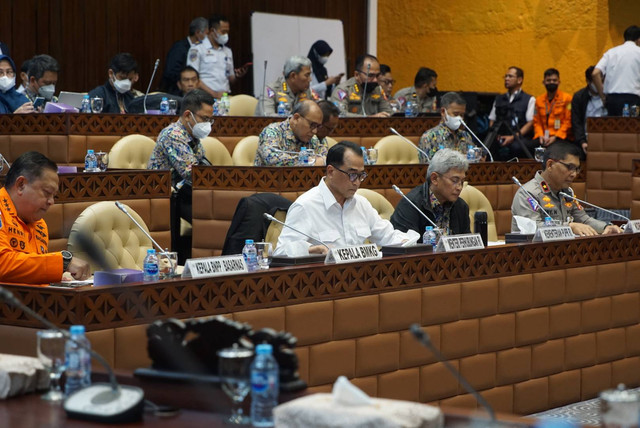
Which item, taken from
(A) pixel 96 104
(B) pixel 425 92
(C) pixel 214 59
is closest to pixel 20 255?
(A) pixel 96 104

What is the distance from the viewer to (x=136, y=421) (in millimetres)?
2281

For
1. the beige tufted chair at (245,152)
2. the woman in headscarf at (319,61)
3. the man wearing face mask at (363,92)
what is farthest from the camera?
the woman in headscarf at (319,61)

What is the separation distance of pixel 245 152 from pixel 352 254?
3.23 meters

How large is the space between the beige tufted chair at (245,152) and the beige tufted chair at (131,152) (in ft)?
1.87

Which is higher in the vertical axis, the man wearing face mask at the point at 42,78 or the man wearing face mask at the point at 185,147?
the man wearing face mask at the point at 42,78

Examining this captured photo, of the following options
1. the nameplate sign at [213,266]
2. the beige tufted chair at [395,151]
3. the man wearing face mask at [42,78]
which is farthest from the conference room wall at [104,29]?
the nameplate sign at [213,266]

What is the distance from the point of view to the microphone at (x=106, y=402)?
2.26 m

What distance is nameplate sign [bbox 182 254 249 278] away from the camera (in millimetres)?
3611

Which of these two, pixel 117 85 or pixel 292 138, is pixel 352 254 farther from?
pixel 117 85

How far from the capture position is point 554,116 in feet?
35.6

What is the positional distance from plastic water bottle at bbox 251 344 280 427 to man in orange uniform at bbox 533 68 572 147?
28.6ft

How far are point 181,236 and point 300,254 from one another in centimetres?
256

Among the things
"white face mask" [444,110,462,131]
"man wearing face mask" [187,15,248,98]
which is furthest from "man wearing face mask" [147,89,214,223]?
"man wearing face mask" [187,15,248,98]

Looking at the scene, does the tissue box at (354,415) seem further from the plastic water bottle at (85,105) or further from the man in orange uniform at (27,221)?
the plastic water bottle at (85,105)
